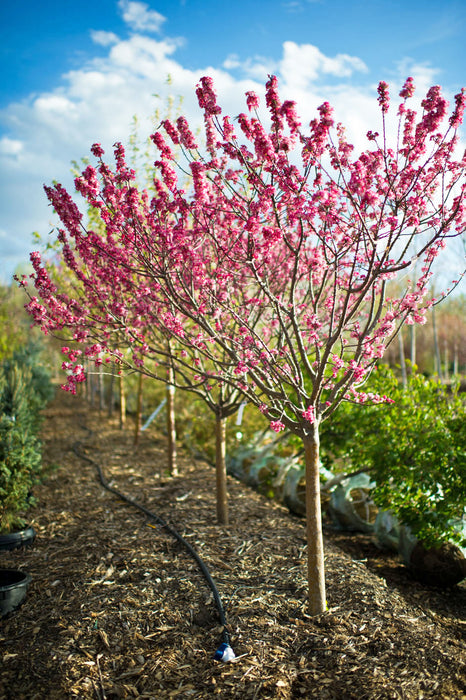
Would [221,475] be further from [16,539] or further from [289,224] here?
[289,224]

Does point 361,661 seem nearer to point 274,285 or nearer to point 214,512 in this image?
point 214,512

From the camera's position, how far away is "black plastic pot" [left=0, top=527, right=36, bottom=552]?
482 centimetres

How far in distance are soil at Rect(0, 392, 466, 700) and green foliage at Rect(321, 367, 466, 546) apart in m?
0.68

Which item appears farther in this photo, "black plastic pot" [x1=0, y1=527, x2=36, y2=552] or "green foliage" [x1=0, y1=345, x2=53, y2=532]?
"green foliage" [x1=0, y1=345, x2=53, y2=532]

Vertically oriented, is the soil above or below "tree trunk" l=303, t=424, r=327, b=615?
below

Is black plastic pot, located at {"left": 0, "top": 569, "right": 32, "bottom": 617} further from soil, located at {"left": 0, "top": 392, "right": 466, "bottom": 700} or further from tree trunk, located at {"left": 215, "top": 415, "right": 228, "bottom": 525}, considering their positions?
tree trunk, located at {"left": 215, "top": 415, "right": 228, "bottom": 525}

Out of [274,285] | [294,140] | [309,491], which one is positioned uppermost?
Answer: [294,140]

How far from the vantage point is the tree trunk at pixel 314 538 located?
3.53m

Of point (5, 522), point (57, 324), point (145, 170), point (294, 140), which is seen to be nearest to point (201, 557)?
point (5, 522)

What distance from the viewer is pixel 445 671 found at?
298 centimetres

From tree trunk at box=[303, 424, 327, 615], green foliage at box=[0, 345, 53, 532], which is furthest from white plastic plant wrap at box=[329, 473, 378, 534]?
green foliage at box=[0, 345, 53, 532]

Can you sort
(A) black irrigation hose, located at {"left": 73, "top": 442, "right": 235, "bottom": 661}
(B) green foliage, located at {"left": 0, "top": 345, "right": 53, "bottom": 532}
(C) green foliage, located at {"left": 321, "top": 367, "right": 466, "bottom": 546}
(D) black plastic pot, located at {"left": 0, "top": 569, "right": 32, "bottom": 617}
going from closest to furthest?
(A) black irrigation hose, located at {"left": 73, "top": 442, "right": 235, "bottom": 661} < (D) black plastic pot, located at {"left": 0, "top": 569, "right": 32, "bottom": 617} < (C) green foliage, located at {"left": 321, "top": 367, "right": 466, "bottom": 546} < (B) green foliage, located at {"left": 0, "top": 345, "right": 53, "bottom": 532}

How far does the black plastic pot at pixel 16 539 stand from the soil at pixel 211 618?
10 cm

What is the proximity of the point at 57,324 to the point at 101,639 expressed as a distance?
232 cm
